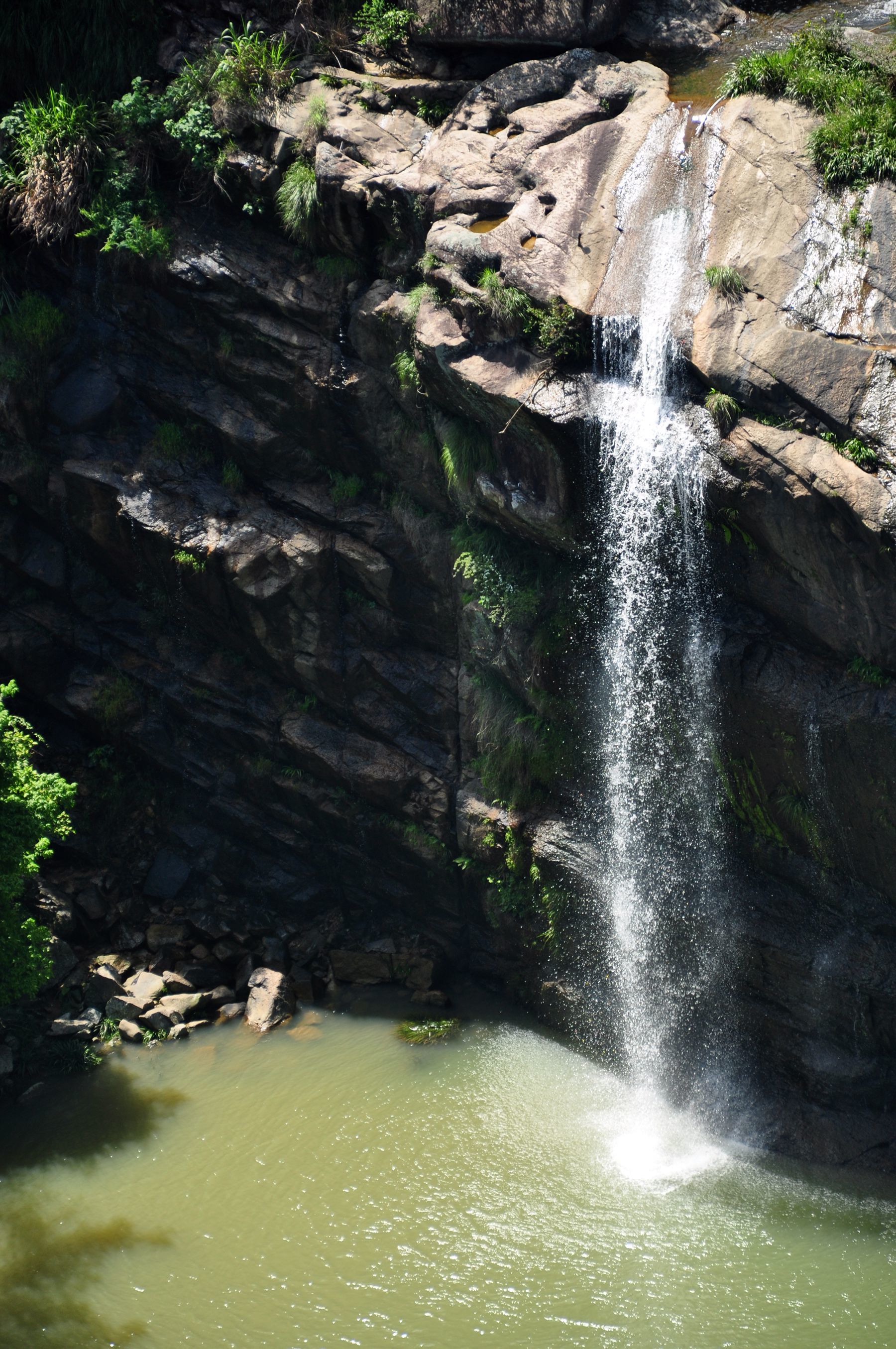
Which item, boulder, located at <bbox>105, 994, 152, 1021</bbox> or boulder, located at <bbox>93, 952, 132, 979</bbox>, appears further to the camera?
boulder, located at <bbox>93, 952, 132, 979</bbox>

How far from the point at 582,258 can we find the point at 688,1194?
37.7 ft

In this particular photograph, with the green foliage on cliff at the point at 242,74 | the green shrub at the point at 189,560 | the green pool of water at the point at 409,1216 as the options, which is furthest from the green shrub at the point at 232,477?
the green pool of water at the point at 409,1216

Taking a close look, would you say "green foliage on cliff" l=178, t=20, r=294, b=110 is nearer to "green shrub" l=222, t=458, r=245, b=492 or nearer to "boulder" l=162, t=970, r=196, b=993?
"green shrub" l=222, t=458, r=245, b=492

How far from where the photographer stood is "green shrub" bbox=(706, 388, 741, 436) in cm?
1169

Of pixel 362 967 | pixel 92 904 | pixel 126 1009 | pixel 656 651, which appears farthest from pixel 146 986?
pixel 656 651

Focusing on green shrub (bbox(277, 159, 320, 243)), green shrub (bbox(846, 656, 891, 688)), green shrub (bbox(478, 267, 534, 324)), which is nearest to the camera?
green shrub (bbox(846, 656, 891, 688))

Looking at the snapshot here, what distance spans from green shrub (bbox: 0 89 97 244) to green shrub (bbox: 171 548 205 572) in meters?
5.38

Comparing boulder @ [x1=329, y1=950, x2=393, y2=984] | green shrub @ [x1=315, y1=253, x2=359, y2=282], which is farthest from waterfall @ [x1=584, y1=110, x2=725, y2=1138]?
green shrub @ [x1=315, y1=253, x2=359, y2=282]

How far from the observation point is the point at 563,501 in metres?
13.1

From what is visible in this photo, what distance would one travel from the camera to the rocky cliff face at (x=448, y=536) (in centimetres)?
1177

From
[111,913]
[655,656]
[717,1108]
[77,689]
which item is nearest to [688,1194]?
[717,1108]

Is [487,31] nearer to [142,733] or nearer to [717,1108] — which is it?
[142,733]

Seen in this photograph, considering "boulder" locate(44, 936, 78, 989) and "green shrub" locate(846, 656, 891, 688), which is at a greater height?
"green shrub" locate(846, 656, 891, 688)

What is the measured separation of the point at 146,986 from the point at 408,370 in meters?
10.0
